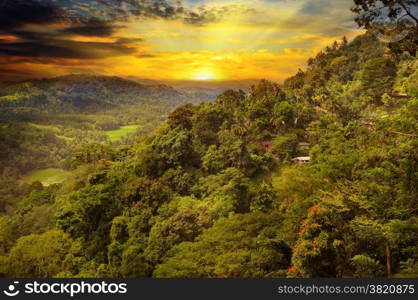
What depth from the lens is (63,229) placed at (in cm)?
1234

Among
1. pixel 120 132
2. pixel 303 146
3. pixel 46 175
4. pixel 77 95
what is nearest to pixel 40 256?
pixel 303 146

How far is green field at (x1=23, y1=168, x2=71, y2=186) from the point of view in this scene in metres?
30.8

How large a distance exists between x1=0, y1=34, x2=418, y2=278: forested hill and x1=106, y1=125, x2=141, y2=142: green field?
1578 cm

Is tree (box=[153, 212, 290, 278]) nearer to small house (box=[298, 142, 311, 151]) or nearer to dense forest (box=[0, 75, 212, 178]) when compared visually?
small house (box=[298, 142, 311, 151])

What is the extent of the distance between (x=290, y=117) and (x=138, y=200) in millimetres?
8249

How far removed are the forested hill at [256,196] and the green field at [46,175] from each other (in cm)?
1083

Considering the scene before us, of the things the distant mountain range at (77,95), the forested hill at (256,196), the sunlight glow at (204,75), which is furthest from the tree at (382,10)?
the distant mountain range at (77,95)

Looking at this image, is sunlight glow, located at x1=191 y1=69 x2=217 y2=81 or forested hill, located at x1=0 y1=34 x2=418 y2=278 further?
sunlight glow, located at x1=191 y1=69 x2=217 y2=81

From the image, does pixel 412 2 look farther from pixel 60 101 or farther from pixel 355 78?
pixel 60 101

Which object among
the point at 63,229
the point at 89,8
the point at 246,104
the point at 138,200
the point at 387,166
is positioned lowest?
the point at 63,229

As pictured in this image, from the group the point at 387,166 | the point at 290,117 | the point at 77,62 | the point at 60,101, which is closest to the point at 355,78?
the point at 290,117

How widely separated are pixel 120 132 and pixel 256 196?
30.8m

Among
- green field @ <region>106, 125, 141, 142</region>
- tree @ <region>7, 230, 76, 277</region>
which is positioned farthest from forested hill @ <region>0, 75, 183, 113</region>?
tree @ <region>7, 230, 76, 277</region>

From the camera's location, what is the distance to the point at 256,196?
10.5 metres
